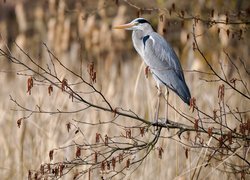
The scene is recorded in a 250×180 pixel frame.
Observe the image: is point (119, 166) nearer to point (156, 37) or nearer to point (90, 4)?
point (156, 37)

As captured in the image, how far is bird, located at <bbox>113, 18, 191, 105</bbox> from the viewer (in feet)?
14.3

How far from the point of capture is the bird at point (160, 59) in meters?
4.37

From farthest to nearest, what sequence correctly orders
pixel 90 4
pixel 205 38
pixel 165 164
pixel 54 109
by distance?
pixel 90 4, pixel 205 38, pixel 54 109, pixel 165 164

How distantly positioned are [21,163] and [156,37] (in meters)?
1.17

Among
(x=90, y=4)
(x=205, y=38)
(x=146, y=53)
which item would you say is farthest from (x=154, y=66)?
(x=90, y=4)

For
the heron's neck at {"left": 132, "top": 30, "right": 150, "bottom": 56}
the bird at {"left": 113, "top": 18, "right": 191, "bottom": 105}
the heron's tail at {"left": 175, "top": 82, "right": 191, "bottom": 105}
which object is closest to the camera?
the heron's tail at {"left": 175, "top": 82, "right": 191, "bottom": 105}

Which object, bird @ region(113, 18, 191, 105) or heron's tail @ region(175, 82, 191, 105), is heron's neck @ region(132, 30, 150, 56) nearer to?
bird @ region(113, 18, 191, 105)

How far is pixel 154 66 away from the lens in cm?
447

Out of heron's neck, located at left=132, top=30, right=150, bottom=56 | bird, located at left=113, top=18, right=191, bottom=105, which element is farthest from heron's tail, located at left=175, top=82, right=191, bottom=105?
heron's neck, located at left=132, top=30, right=150, bottom=56

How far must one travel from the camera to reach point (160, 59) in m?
4.56

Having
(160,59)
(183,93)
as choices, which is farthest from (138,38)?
(183,93)

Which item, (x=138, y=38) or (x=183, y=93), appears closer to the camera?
(x=183, y=93)

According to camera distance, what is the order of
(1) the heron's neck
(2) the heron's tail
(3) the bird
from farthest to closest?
(1) the heron's neck
(3) the bird
(2) the heron's tail

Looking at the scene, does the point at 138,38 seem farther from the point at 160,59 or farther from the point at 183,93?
the point at 183,93
